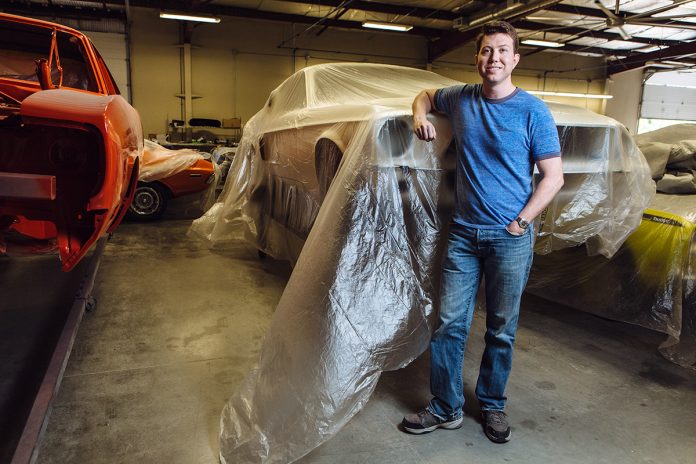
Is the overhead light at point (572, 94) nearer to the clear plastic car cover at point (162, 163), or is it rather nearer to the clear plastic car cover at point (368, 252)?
the clear plastic car cover at point (162, 163)

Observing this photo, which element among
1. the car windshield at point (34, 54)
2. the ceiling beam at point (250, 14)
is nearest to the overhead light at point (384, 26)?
the ceiling beam at point (250, 14)

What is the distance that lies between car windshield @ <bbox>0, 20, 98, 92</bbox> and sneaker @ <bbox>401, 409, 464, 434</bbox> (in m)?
2.49

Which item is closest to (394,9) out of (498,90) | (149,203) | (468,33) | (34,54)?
(468,33)

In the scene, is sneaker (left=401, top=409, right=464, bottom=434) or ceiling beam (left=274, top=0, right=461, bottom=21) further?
ceiling beam (left=274, top=0, right=461, bottom=21)

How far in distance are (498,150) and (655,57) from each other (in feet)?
52.3

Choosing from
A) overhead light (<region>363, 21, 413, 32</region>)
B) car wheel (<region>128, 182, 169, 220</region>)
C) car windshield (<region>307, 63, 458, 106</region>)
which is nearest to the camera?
car windshield (<region>307, 63, 458, 106</region>)

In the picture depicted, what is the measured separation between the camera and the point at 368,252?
74.0 inches

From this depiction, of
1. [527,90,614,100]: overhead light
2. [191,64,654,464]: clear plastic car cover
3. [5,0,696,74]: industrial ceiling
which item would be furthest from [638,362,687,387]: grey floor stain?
[527,90,614,100]: overhead light

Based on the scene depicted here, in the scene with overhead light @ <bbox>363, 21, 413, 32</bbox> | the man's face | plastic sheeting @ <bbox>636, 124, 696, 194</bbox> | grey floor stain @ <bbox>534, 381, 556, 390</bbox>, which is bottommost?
grey floor stain @ <bbox>534, 381, 556, 390</bbox>

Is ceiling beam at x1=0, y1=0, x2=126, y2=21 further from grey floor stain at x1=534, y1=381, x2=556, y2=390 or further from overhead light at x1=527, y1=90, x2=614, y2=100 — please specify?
overhead light at x1=527, y1=90, x2=614, y2=100

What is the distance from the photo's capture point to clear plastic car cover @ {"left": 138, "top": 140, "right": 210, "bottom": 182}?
19.4 ft

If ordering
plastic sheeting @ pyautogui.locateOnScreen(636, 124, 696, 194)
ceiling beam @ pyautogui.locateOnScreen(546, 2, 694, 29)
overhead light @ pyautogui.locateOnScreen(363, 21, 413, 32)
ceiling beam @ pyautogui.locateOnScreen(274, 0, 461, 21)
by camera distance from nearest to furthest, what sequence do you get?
plastic sheeting @ pyautogui.locateOnScreen(636, 124, 696, 194)
ceiling beam @ pyautogui.locateOnScreen(546, 2, 694, 29)
ceiling beam @ pyautogui.locateOnScreen(274, 0, 461, 21)
overhead light @ pyautogui.locateOnScreen(363, 21, 413, 32)

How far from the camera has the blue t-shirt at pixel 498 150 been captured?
1.70 metres

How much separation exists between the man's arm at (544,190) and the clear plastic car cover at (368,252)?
0.38 meters
